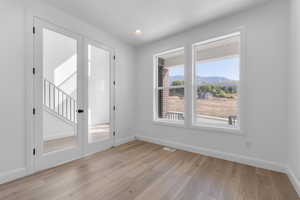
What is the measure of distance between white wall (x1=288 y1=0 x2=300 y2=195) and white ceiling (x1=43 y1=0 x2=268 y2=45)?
700 millimetres

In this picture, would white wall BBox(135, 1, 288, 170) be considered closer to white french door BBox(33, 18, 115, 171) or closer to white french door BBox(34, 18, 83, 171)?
white french door BBox(33, 18, 115, 171)

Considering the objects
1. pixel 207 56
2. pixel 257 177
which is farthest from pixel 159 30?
pixel 257 177

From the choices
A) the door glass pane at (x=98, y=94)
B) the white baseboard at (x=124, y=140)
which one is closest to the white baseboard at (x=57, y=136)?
the door glass pane at (x=98, y=94)

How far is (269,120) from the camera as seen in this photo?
7.59 ft

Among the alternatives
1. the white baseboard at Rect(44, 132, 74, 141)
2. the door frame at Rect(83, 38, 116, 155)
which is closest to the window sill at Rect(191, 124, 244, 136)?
the door frame at Rect(83, 38, 116, 155)

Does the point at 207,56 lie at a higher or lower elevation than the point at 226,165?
higher

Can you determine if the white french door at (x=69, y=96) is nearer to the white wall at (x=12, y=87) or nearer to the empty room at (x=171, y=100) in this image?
the empty room at (x=171, y=100)

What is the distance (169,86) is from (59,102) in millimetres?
2616

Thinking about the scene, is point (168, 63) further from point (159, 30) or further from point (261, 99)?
point (261, 99)

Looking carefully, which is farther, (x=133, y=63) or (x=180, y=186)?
(x=133, y=63)

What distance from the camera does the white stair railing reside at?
8.06 ft

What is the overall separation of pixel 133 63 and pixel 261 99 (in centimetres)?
330

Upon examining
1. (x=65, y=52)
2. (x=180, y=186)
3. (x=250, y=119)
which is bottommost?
(x=180, y=186)

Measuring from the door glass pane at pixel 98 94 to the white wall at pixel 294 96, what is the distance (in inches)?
137
